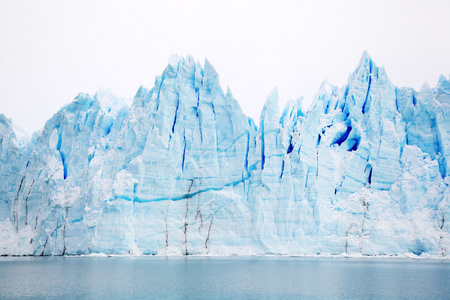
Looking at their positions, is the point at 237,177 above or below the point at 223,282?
above

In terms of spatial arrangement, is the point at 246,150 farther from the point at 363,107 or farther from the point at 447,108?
the point at 447,108

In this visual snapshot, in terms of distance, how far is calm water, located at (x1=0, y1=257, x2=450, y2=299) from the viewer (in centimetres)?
1834

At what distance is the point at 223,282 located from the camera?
70.7 ft

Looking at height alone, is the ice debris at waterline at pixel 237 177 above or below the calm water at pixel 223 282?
above

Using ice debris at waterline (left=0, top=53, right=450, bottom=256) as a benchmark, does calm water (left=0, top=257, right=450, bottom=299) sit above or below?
below

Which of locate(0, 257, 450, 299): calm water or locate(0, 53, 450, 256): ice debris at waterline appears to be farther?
locate(0, 53, 450, 256): ice debris at waterline

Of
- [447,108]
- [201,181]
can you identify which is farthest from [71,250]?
[447,108]

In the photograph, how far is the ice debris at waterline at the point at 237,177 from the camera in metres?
35.2

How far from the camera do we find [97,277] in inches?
904

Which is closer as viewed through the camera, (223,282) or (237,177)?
(223,282)

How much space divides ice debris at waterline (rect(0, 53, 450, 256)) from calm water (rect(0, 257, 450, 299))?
21.6 feet

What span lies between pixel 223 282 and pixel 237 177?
15.9 m

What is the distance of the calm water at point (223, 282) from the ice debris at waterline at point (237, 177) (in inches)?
259

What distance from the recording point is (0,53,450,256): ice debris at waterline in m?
35.2
